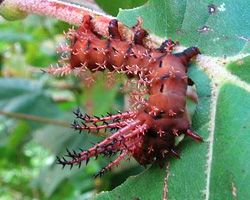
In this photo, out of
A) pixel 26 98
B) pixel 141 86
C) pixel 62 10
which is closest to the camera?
pixel 141 86

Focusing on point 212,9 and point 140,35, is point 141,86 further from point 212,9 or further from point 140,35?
point 212,9

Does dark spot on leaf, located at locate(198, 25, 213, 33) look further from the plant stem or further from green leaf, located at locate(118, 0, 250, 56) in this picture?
the plant stem

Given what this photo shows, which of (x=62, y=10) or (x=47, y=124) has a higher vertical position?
(x=62, y=10)

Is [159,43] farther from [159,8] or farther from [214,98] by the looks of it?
[214,98]

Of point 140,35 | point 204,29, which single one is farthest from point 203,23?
point 140,35

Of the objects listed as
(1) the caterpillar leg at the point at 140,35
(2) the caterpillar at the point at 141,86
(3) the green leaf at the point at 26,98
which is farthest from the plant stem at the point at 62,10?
(3) the green leaf at the point at 26,98
